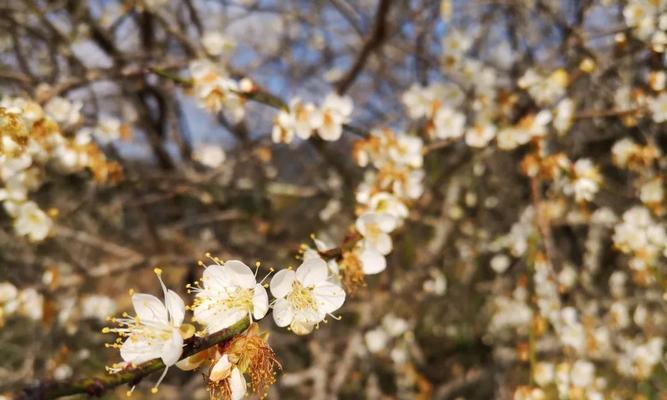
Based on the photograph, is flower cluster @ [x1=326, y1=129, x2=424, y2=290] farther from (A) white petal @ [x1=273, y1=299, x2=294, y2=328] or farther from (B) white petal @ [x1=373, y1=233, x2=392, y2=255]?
(A) white petal @ [x1=273, y1=299, x2=294, y2=328]

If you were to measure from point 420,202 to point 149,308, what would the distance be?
2.26 m

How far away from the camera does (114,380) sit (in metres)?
0.89

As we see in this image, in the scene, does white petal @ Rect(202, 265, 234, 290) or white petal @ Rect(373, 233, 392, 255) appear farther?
white petal @ Rect(373, 233, 392, 255)

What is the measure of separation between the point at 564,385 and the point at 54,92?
196 cm

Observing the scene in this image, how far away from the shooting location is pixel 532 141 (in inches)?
75.3

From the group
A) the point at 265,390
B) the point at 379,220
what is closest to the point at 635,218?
the point at 379,220

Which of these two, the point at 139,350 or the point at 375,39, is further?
the point at 375,39

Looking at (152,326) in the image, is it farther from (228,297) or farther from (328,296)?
(328,296)

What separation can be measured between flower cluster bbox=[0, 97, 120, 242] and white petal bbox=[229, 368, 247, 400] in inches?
32.1

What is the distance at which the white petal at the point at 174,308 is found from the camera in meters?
0.95

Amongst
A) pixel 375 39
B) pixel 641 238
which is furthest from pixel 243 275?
pixel 375 39

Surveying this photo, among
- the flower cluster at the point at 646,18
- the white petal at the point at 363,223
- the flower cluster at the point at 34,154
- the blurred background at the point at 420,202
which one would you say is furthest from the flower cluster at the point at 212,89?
the flower cluster at the point at 646,18

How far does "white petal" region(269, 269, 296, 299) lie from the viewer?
38.9 inches

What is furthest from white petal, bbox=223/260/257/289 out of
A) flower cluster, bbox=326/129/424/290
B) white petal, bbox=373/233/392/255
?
white petal, bbox=373/233/392/255
